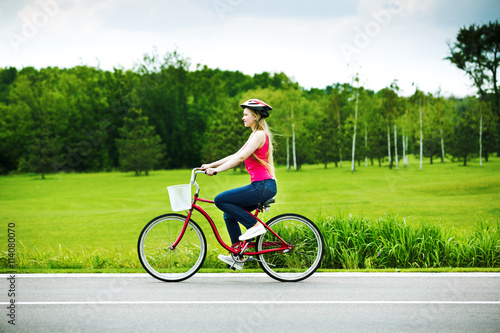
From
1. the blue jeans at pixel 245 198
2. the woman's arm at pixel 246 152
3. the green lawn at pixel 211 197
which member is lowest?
the green lawn at pixel 211 197

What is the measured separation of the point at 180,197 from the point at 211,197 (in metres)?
18.9

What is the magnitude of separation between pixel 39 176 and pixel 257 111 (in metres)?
45.0

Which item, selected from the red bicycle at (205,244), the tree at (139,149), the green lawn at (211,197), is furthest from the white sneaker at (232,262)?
the tree at (139,149)

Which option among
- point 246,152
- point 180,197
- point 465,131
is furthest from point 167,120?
point 246,152

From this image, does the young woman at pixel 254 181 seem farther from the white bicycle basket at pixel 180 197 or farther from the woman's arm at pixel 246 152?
the white bicycle basket at pixel 180 197

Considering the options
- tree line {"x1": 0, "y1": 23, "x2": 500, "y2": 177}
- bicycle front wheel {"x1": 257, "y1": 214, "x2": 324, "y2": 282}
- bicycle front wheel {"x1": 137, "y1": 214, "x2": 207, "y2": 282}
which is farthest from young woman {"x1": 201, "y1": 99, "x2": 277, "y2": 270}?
tree line {"x1": 0, "y1": 23, "x2": 500, "y2": 177}

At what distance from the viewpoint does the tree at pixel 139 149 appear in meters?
45.5

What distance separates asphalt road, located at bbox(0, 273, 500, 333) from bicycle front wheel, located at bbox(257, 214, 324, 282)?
13cm

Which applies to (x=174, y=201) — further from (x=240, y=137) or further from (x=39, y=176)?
(x=39, y=176)

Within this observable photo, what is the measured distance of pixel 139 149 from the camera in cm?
4544

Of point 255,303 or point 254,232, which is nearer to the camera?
point 255,303

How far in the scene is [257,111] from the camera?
15.4 feet

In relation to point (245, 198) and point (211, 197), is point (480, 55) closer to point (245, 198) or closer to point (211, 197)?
point (211, 197)

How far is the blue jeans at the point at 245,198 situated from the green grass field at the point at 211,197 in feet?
13.0
